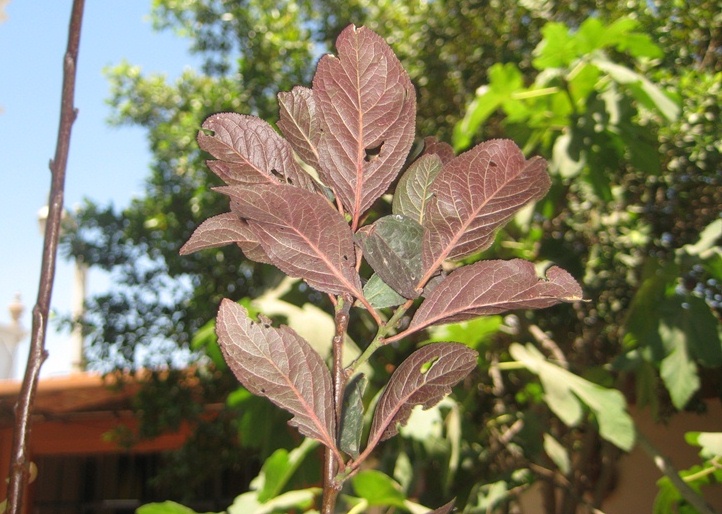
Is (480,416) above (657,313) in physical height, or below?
below

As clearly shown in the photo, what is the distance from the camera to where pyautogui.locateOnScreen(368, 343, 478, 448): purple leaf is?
0.45 metres

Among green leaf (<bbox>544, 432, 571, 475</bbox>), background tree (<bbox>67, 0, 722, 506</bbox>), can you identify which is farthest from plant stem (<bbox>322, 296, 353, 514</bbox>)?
green leaf (<bbox>544, 432, 571, 475</bbox>)

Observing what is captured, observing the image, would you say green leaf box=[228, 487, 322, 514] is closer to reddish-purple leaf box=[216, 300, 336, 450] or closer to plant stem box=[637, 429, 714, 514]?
plant stem box=[637, 429, 714, 514]

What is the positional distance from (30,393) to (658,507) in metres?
1.82

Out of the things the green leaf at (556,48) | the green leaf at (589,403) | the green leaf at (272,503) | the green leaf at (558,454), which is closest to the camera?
the green leaf at (272,503)

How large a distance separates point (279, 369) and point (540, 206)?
2.38 metres

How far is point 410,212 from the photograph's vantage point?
0.49m

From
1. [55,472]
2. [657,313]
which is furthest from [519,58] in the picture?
[55,472]

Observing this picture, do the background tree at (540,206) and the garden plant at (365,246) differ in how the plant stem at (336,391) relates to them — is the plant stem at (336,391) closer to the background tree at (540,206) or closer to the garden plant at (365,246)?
the garden plant at (365,246)

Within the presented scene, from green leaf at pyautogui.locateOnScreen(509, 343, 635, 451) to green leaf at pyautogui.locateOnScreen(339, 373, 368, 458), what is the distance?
4.90ft

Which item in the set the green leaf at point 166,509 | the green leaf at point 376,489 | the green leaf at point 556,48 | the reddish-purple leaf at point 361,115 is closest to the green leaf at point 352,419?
the reddish-purple leaf at point 361,115

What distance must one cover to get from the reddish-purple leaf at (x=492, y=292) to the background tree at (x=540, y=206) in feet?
4.58

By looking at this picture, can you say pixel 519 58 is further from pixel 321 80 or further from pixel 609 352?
pixel 321 80

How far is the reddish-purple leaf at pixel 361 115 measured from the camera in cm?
44
